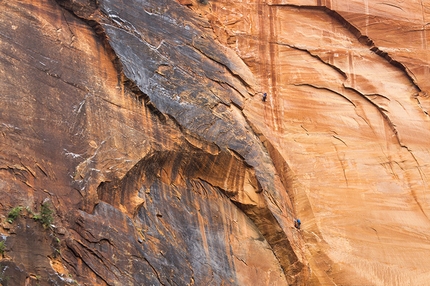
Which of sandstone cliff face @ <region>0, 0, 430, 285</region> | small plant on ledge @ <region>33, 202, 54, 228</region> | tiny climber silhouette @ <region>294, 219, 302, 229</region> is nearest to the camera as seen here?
small plant on ledge @ <region>33, 202, 54, 228</region>

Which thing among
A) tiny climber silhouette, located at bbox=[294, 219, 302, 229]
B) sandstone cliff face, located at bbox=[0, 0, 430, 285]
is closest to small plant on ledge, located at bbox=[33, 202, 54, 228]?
sandstone cliff face, located at bbox=[0, 0, 430, 285]

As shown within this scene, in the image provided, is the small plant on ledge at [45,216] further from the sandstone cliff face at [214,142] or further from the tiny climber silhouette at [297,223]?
the tiny climber silhouette at [297,223]

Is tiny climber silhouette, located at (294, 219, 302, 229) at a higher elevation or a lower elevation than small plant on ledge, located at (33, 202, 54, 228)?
lower

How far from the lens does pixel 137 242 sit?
15453 millimetres

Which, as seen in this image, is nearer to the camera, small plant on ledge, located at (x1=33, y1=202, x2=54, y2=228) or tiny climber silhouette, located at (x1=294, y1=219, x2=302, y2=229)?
small plant on ledge, located at (x1=33, y1=202, x2=54, y2=228)

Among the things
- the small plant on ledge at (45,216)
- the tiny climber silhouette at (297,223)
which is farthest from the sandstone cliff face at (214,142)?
the tiny climber silhouette at (297,223)

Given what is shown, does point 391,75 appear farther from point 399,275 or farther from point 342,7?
point 399,275

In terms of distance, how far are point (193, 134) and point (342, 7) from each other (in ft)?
26.9

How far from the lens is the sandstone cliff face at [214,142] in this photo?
15.0 m

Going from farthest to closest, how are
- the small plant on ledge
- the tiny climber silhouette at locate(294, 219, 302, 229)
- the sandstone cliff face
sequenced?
the tiny climber silhouette at locate(294, 219, 302, 229) < the sandstone cliff face < the small plant on ledge

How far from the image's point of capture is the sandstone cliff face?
49.2 ft

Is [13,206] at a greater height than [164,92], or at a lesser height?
lesser

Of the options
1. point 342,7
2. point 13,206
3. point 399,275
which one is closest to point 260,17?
point 342,7

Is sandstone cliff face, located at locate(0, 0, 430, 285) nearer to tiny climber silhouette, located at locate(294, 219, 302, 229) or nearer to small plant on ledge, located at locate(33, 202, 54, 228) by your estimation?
small plant on ledge, located at locate(33, 202, 54, 228)
